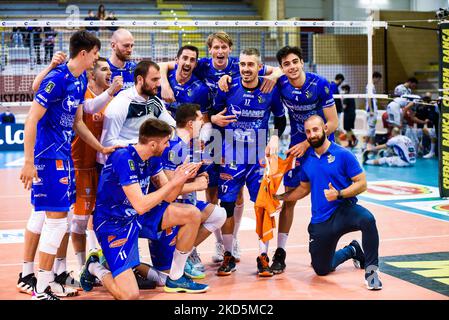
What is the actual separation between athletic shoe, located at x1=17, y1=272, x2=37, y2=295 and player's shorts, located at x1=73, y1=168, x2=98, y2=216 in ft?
2.51

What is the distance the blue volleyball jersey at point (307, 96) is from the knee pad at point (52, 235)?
263cm

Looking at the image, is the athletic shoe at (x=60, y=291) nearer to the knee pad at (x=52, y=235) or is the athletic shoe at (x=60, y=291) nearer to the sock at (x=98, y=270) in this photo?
the sock at (x=98, y=270)

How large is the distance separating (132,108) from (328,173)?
194 cm

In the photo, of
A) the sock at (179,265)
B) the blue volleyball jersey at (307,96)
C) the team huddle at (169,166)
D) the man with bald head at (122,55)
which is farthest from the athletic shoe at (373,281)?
the man with bald head at (122,55)

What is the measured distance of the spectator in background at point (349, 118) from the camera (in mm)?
19500

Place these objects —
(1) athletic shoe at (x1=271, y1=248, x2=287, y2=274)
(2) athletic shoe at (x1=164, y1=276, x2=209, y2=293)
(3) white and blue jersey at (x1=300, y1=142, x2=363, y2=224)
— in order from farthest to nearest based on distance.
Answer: (1) athletic shoe at (x1=271, y1=248, x2=287, y2=274)
(3) white and blue jersey at (x1=300, y1=142, x2=363, y2=224)
(2) athletic shoe at (x1=164, y1=276, x2=209, y2=293)

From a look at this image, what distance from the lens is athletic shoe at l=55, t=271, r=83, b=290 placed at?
6.09 m

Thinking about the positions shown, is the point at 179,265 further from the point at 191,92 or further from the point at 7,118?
the point at 7,118

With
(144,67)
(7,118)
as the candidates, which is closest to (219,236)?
(144,67)

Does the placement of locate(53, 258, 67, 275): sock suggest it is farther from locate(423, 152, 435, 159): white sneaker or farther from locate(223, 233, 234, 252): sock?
locate(423, 152, 435, 159): white sneaker

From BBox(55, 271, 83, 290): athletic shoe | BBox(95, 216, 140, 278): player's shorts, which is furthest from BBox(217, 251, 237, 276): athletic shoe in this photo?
BBox(55, 271, 83, 290): athletic shoe

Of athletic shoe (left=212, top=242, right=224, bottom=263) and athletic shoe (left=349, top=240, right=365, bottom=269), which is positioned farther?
athletic shoe (left=212, top=242, right=224, bottom=263)

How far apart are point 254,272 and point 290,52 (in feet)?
7.35

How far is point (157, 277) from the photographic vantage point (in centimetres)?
620
